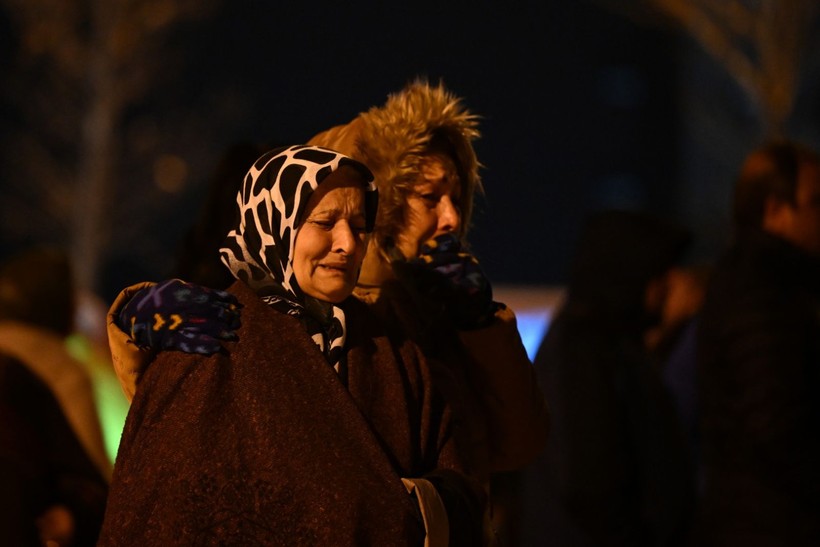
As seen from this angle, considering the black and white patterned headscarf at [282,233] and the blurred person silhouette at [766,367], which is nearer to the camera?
the black and white patterned headscarf at [282,233]

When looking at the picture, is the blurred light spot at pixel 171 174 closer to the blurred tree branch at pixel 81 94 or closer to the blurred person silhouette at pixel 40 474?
the blurred tree branch at pixel 81 94

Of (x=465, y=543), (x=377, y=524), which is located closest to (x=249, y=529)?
(x=377, y=524)

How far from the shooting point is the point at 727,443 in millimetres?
4191

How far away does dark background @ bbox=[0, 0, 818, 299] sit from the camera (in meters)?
16.3

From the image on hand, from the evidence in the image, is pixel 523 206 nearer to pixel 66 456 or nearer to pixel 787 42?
pixel 787 42

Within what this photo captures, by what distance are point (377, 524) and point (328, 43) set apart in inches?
574

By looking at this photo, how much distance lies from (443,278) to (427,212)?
219mm

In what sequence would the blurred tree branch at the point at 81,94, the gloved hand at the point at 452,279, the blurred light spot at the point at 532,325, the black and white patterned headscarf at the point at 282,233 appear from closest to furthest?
the black and white patterned headscarf at the point at 282,233 < the gloved hand at the point at 452,279 < the blurred light spot at the point at 532,325 < the blurred tree branch at the point at 81,94

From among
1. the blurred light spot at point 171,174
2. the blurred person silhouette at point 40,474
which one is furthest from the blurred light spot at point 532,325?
the blurred light spot at point 171,174

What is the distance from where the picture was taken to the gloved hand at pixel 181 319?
2480 mm

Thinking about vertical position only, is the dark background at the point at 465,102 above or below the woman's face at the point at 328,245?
below

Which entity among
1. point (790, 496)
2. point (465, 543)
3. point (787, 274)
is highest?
point (787, 274)

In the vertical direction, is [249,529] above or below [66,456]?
→ above

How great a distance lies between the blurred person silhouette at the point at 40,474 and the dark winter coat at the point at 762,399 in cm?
186
